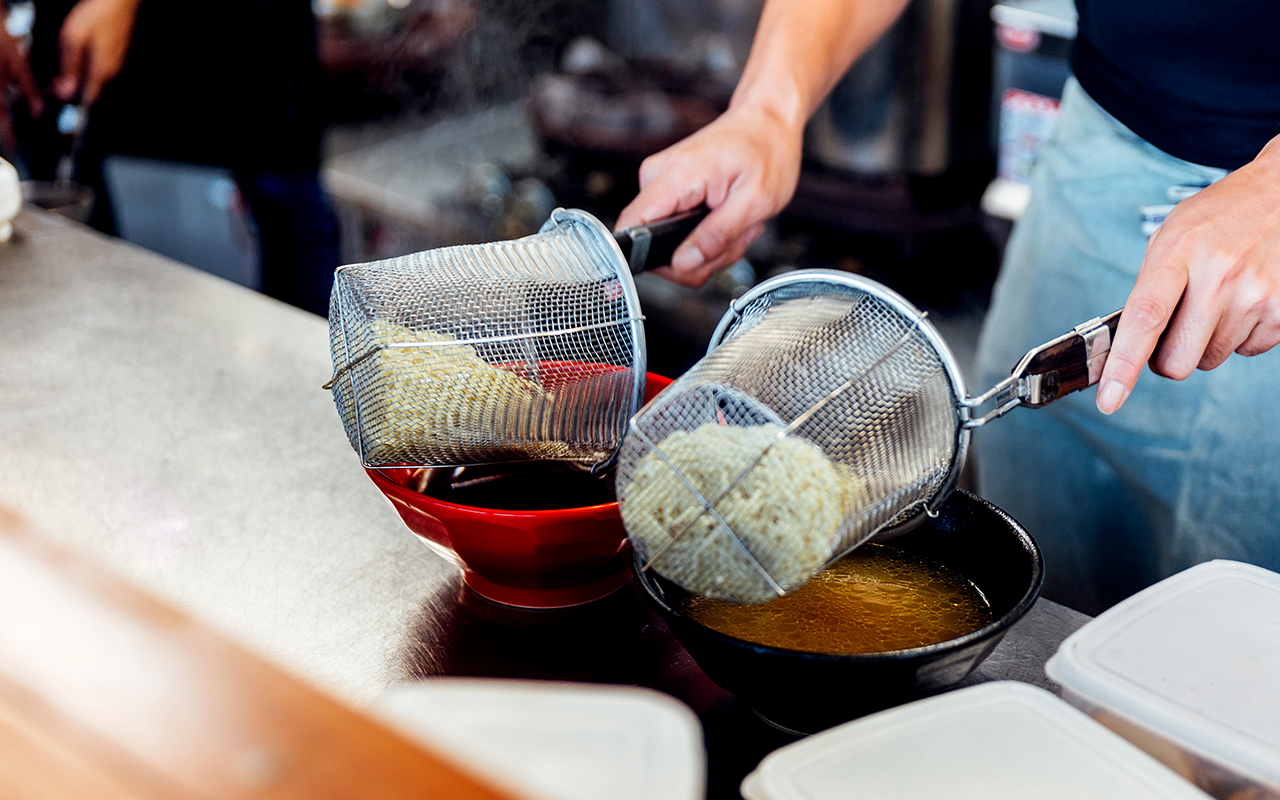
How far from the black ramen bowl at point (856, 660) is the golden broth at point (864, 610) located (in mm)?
27

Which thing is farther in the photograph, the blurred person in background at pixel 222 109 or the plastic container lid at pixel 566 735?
the blurred person in background at pixel 222 109

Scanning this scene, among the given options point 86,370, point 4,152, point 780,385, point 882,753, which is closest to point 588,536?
point 780,385

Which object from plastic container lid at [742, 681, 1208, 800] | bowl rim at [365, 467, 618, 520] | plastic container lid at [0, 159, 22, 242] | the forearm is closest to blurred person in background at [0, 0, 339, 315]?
plastic container lid at [0, 159, 22, 242]

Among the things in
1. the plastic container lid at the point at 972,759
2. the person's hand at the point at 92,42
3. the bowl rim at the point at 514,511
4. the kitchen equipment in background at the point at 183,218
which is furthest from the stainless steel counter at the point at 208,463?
the kitchen equipment in background at the point at 183,218

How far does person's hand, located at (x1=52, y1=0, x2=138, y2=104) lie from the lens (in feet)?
7.61

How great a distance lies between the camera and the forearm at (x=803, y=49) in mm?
1384

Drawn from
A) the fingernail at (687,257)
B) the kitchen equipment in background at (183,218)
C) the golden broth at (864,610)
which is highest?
the fingernail at (687,257)

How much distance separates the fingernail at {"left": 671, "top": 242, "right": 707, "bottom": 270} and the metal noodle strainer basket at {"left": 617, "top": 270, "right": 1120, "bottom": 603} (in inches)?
11.3

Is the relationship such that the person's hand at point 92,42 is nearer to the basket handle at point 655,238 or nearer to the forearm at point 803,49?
the forearm at point 803,49

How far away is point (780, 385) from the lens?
0.83 m

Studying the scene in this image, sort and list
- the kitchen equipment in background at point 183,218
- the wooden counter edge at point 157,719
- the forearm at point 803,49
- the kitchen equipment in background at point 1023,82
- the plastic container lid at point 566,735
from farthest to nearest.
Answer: the kitchen equipment in background at point 183,218, the kitchen equipment in background at point 1023,82, the forearm at point 803,49, the plastic container lid at point 566,735, the wooden counter edge at point 157,719

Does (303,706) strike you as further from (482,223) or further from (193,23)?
(482,223)

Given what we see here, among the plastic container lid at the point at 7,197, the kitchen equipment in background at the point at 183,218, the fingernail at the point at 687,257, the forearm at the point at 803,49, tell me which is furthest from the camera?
the kitchen equipment in background at the point at 183,218

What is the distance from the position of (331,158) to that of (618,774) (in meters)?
3.50
